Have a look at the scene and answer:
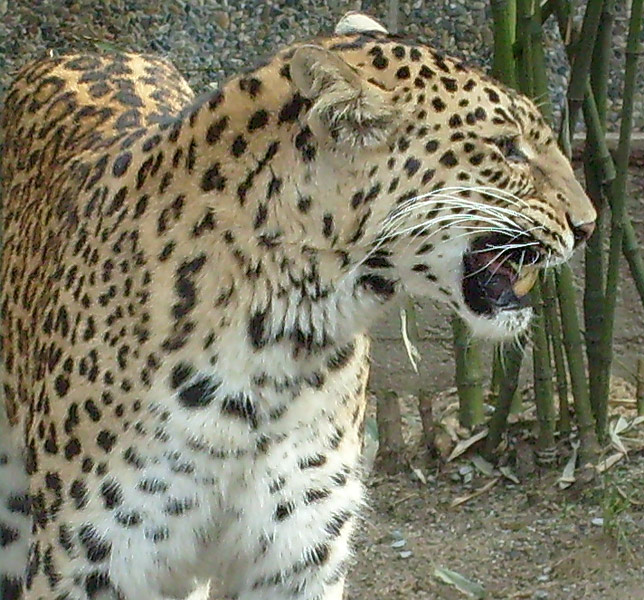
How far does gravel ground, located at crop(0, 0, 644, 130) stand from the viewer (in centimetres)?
619

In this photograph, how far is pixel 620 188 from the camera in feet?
16.3

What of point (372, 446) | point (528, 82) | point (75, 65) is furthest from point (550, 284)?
point (75, 65)

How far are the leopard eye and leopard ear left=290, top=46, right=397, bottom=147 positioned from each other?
256mm

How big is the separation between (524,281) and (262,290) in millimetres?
648

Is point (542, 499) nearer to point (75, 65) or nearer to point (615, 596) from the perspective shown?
point (615, 596)

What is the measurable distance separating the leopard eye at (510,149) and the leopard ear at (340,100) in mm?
256

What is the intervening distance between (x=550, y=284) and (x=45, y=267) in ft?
6.43

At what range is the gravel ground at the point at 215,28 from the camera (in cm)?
619

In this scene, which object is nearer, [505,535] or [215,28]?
[505,535]

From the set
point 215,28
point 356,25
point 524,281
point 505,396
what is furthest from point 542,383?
point 215,28

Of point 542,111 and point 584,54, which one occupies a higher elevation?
point 584,54

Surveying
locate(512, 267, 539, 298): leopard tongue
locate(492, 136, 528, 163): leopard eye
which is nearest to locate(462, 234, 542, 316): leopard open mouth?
locate(512, 267, 539, 298): leopard tongue

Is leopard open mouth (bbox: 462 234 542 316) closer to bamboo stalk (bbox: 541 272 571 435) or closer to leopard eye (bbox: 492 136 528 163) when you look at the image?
leopard eye (bbox: 492 136 528 163)

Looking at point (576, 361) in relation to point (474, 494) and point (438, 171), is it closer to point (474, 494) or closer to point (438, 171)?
point (474, 494)
